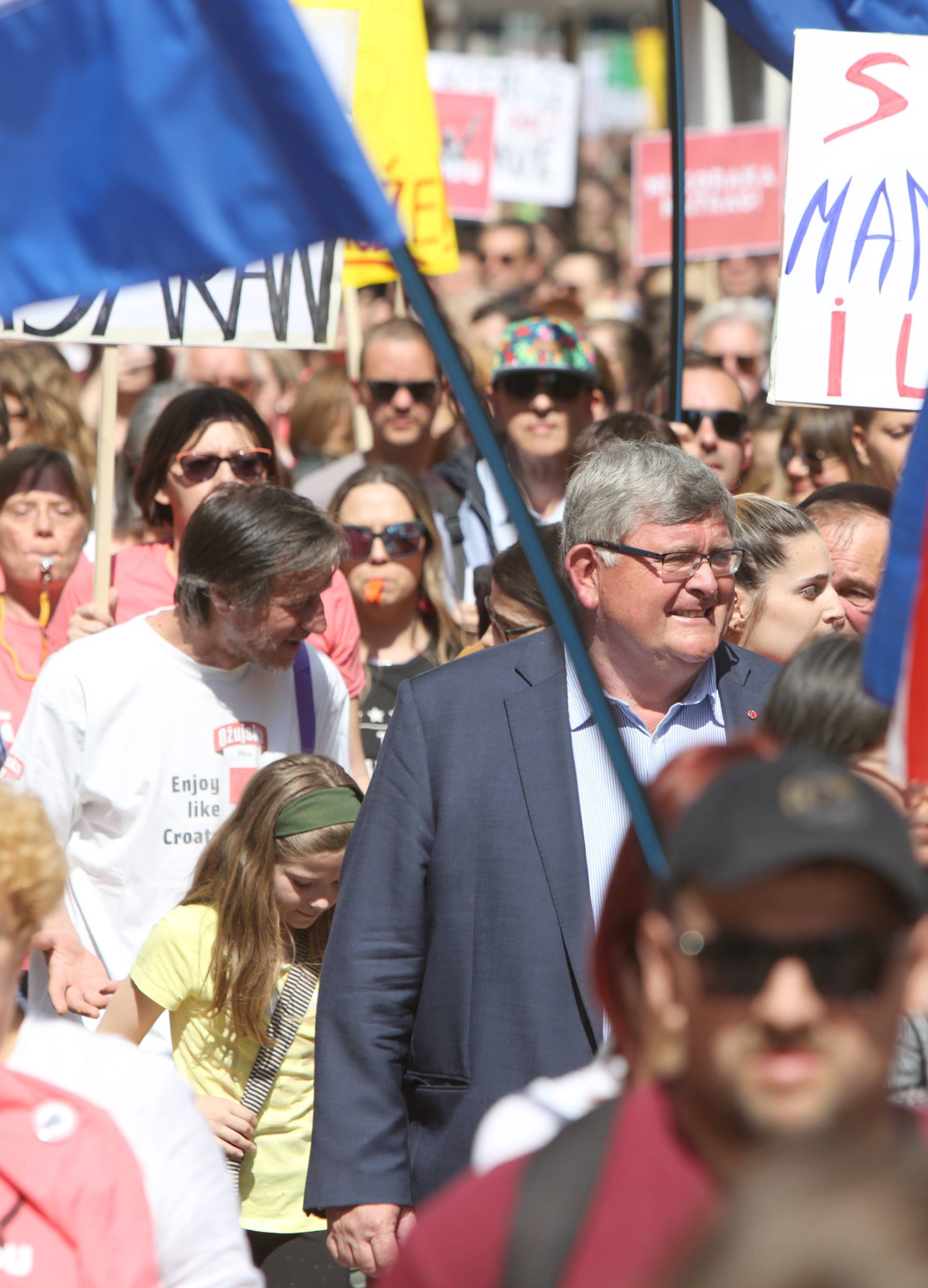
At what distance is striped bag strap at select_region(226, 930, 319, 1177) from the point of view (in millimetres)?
3701

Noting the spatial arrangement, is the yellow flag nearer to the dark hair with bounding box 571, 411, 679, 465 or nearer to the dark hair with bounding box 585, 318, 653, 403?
the dark hair with bounding box 571, 411, 679, 465

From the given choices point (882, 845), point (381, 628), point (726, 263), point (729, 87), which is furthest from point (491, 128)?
point (729, 87)

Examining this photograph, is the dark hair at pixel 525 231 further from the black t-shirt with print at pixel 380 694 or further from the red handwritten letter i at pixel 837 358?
the red handwritten letter i at pixel 837 358

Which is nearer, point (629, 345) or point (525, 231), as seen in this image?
point (629, 345)

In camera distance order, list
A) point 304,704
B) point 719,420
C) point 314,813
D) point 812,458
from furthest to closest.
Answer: point 719,420 → point 812,458 → point 304,704 → point 314,813

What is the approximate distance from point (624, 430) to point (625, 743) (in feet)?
6.08

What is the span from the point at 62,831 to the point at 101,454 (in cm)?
120

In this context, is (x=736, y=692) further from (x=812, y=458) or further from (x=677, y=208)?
(x=812, y=458)

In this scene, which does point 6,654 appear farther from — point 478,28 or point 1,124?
point 478,28

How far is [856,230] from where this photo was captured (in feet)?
12.9

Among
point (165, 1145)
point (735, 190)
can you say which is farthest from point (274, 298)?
point (735, 190)

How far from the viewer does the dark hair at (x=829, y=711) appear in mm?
2098

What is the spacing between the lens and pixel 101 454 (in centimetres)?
473

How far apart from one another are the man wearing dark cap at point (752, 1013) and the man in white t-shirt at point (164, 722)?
267cm
